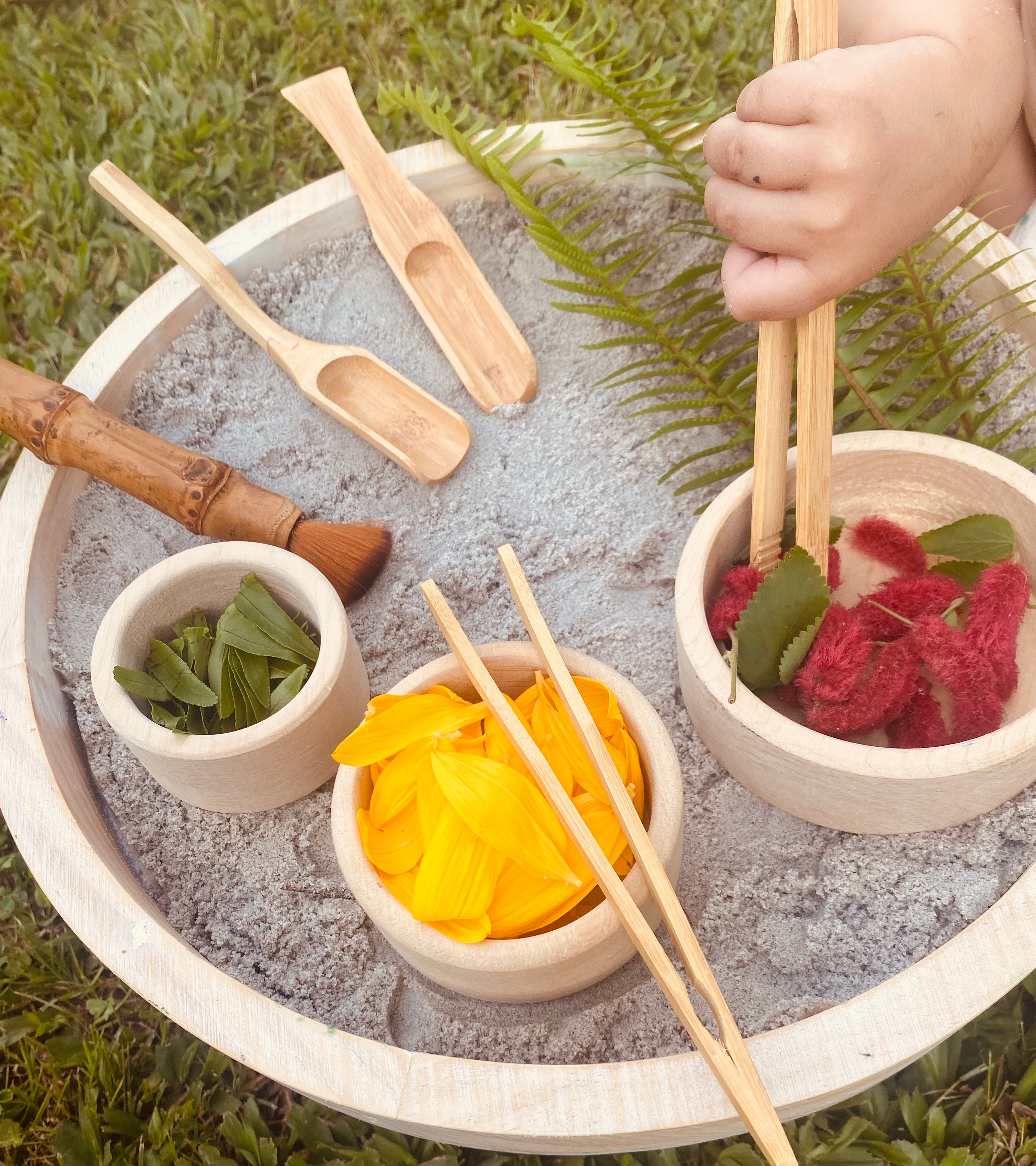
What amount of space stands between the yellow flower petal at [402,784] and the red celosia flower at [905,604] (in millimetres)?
325

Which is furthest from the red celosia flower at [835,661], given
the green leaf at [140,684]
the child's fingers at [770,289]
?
the green leaf at [140,684]

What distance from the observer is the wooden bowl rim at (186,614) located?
0.70 meters

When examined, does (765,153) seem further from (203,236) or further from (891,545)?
(203,236)

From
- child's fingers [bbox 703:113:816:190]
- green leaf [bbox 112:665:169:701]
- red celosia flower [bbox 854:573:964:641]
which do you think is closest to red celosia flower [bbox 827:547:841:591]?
red celosia flower [bbox 854:573:964:641]

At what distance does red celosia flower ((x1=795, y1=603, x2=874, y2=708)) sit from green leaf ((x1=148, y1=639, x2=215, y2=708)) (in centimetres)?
43

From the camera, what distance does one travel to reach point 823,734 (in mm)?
690

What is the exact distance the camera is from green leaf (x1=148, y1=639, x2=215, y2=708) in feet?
2.44

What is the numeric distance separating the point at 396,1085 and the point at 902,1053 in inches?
12.2

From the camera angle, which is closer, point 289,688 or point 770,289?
point 770,289

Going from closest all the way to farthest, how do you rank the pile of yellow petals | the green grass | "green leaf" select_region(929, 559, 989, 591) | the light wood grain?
the light wood grain
the pile of yellow petals
"green leaf" select_region(929, 559, 989, 591)
the green grass

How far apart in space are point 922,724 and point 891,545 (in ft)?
0.48

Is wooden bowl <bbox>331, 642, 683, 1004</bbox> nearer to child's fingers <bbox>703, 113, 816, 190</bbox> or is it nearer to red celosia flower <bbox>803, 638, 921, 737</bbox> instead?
red celosia flower <bbox>803, 638, 921, 737</bbox>

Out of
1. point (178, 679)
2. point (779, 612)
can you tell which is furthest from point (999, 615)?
point (178, 679)

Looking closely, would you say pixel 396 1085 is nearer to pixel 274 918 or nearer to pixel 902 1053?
pixel 274 918
